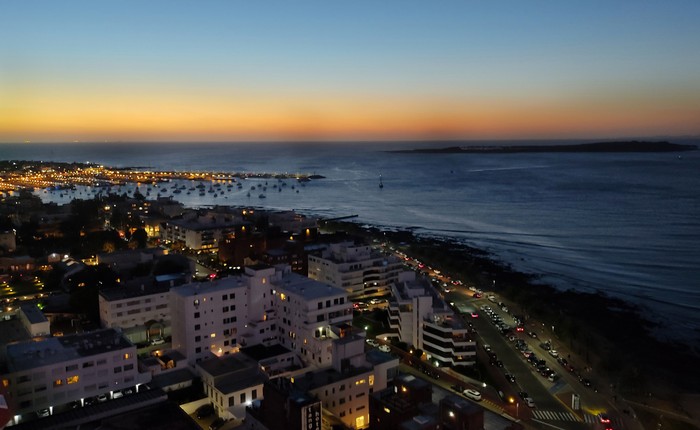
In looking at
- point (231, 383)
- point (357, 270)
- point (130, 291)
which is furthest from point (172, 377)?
point (357, 270)

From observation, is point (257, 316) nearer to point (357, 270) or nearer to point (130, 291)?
point (130, 291)

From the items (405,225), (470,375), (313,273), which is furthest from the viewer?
(405,225)

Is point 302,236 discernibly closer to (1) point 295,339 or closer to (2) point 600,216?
(1) point 295,339

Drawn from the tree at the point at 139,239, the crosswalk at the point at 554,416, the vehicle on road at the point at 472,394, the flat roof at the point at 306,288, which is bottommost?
the crosswalk at the point at 554,416

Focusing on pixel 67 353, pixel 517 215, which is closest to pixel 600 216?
pixel 517 215

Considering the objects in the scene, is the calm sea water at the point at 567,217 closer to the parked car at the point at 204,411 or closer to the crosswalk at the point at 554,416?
the crosswalk at the point at 554,416

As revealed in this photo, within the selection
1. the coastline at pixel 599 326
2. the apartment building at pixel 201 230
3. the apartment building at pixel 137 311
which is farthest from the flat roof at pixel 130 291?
the coastline at pixel 599 326
